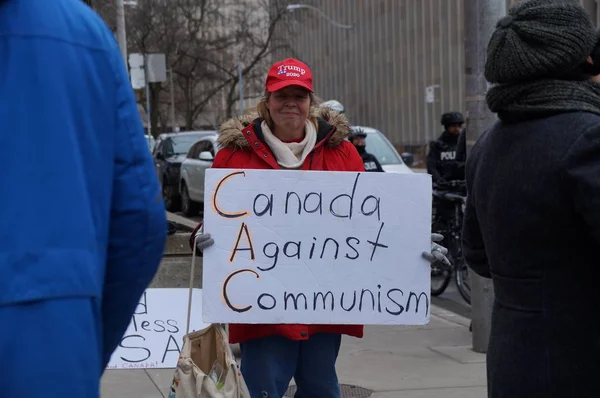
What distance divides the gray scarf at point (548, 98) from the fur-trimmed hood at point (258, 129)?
1373mm

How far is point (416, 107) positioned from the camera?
43.3 meters

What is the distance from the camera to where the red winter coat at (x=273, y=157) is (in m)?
3.78

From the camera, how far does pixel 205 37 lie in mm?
44250

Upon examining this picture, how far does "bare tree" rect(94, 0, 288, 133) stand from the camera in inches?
1564

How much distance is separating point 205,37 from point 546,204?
42793mm

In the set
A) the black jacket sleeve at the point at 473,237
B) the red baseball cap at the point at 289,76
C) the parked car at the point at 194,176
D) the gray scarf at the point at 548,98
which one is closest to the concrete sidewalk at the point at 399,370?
the red baseball cap at the point at 289,76

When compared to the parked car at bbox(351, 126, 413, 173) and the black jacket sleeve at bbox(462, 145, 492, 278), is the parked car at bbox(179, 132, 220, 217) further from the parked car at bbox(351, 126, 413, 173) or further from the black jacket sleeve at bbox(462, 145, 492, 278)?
the black jacket sleeve at bbox(462, 145, 492, 278)

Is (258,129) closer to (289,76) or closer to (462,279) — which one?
(289,76)

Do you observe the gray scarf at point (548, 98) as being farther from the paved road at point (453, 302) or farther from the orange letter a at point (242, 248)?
the paved road at point (453, 302)

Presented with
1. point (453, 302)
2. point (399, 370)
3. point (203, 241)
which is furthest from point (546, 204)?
point (453, 302)

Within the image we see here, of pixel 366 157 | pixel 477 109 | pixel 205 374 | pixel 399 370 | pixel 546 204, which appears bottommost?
pixel 399 370

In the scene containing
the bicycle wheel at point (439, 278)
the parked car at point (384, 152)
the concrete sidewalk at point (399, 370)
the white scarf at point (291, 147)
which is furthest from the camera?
the parked car at point (384, 152)

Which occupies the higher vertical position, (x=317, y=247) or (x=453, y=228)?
(x=317, y=247)

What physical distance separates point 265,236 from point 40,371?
2.52 m
